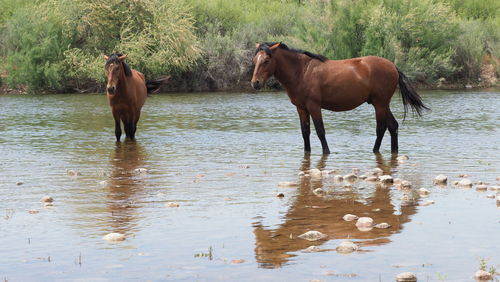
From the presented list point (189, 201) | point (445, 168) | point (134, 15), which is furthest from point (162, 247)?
point (134, 15)

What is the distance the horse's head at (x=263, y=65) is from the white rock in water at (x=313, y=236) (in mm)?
6810

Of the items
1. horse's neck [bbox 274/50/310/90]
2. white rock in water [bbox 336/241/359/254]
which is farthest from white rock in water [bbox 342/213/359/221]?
horse's neck [bbox 274/50/310/90]

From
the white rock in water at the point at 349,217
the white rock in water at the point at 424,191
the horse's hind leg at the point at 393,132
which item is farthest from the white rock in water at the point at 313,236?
the horse's hind leg at the point at 393,132

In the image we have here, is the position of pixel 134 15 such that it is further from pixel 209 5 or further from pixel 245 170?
pixel 245 170

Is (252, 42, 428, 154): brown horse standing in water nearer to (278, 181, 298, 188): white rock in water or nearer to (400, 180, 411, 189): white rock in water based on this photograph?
(278, 181, 298, 188): white rock in water

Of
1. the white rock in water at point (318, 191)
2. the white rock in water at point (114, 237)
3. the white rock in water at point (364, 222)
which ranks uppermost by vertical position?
the white rock in water at point (114, 237)

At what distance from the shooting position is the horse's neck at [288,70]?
1413cm

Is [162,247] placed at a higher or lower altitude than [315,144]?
higher

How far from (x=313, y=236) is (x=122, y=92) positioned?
9.63 m

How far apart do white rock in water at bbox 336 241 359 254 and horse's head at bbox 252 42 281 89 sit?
7304 millimetres

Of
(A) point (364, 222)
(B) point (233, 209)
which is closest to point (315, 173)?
(B) point (233, 209)

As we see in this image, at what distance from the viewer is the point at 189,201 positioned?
29.9 ft

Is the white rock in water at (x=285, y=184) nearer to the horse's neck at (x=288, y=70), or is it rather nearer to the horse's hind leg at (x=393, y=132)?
the horse's neck at (x=288, y=70)

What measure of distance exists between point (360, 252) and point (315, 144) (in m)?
9.15
